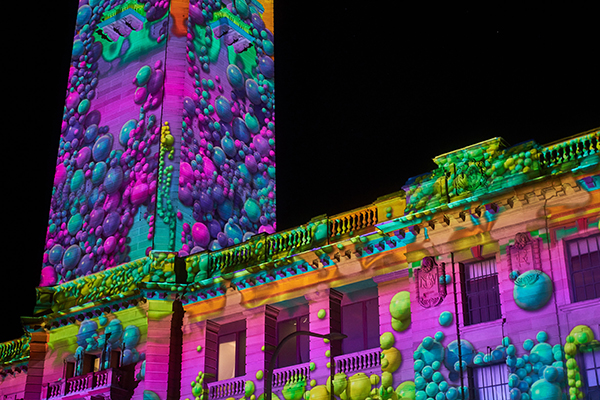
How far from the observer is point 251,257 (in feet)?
123

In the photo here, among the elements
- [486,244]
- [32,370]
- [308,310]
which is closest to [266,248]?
[308,310]

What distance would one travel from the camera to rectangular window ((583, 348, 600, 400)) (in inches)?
1068

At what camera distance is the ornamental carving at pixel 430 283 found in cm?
3095

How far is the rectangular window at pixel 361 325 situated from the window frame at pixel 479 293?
4.26 meters

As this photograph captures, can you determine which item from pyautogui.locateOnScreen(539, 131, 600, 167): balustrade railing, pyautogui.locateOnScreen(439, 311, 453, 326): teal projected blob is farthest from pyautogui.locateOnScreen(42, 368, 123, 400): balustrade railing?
pyautogui.locateOnScreen(539, 131, 600, 167): balustrade railing

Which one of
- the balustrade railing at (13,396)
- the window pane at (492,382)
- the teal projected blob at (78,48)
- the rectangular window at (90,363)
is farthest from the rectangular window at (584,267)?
the teal projected blob at (78,48)

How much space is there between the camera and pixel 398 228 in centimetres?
3234

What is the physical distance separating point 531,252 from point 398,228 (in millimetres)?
5092

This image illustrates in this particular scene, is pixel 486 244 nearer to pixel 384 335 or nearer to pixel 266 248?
pixel 384 335

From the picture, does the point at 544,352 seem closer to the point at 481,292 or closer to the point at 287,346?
the point at 481,292

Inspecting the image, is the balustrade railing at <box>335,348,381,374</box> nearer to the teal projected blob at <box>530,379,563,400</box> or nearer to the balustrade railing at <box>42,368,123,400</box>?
the teal projected blob at <box>530,379,563,400</box>

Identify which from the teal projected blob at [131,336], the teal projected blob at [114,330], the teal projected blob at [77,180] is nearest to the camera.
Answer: the teal projected blob at [131,336]

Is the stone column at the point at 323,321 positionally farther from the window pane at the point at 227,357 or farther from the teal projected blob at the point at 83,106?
the teal projected blob at the point at 83,106

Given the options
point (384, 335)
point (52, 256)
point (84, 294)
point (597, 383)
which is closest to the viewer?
point (597, 383)
